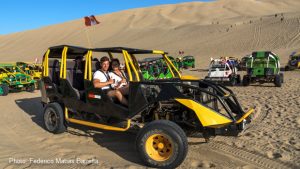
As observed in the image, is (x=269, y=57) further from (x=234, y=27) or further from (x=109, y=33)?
(x=109, y=33)

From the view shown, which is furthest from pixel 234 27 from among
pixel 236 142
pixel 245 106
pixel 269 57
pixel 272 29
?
pixel 236 142

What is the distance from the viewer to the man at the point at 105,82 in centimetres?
556

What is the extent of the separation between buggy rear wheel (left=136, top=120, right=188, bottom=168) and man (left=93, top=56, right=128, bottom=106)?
0.97 m

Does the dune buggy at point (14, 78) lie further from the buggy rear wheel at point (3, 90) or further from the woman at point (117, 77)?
the woman at point (117, 77)

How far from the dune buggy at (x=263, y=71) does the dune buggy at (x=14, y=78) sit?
387 inches

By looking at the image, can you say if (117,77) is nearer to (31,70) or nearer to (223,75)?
(223,75)

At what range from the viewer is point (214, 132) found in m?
4.84

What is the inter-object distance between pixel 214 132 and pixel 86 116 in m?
2.61

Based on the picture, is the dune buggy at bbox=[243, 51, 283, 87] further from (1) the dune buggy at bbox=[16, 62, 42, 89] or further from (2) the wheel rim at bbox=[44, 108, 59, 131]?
(1) the dune buggy at bbox=[16, 62, 42, 89]

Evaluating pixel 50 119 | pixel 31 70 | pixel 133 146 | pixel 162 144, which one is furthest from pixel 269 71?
pixel 31 70

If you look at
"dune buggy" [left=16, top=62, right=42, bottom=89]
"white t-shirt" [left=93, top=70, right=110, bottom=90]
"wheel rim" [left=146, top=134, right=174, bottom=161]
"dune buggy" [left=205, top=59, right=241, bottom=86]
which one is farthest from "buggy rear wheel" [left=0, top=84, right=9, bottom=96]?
"wheel rim" [left=146, top=134, right=174, bottom=161]

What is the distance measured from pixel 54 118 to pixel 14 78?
8.85 meters

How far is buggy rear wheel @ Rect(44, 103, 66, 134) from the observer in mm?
6617

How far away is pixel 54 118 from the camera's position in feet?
22.6
